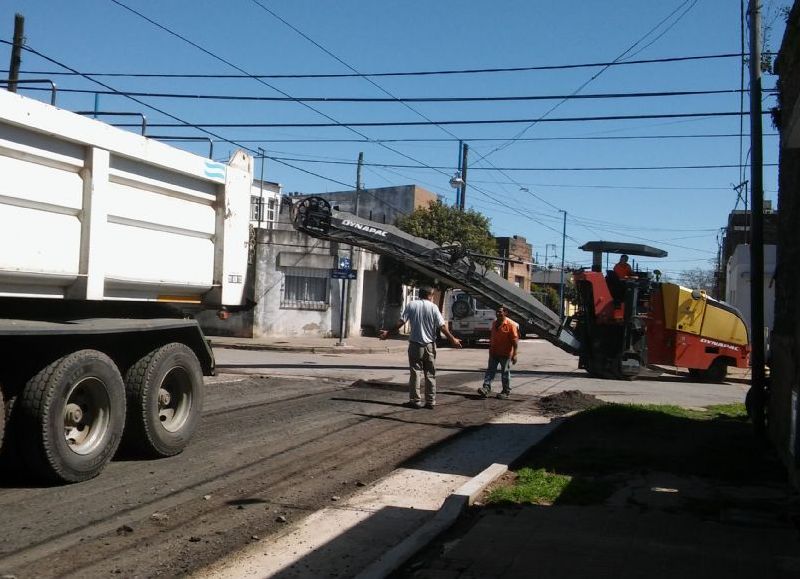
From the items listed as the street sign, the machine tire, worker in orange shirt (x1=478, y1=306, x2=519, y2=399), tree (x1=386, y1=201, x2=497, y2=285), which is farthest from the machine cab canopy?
tree (x1=386, y1=201, x2=497, y2=285)

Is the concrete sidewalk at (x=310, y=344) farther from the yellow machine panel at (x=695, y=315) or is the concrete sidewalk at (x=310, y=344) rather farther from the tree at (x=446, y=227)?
the yellow machine panel at (x=695, y=315)

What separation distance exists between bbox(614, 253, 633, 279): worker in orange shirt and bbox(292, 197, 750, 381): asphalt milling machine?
0.15m

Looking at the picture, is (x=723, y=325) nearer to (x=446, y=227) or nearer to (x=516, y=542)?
(x=516, y=542)

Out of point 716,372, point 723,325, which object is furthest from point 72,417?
point 716,372

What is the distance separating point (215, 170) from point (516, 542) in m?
5.06

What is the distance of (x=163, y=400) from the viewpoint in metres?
7.92

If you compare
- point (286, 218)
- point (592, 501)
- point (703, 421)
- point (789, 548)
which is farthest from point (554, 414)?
point (286, 218)

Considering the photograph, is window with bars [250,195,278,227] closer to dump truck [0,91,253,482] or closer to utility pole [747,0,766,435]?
utility pole [747,0,766,435]

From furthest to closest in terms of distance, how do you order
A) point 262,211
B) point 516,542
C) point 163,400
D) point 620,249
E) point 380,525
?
point 262,211 < point 620,249 < point 163,400 < point 380,525 < point 516,542

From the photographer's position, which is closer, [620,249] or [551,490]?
[551,490]

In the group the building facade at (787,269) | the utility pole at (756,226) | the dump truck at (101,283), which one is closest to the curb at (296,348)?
the utility pole at (756,226)

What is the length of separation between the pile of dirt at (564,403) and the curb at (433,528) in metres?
5.12

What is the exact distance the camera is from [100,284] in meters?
6.73

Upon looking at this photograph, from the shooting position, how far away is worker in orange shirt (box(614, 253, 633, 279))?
62.2 feet
